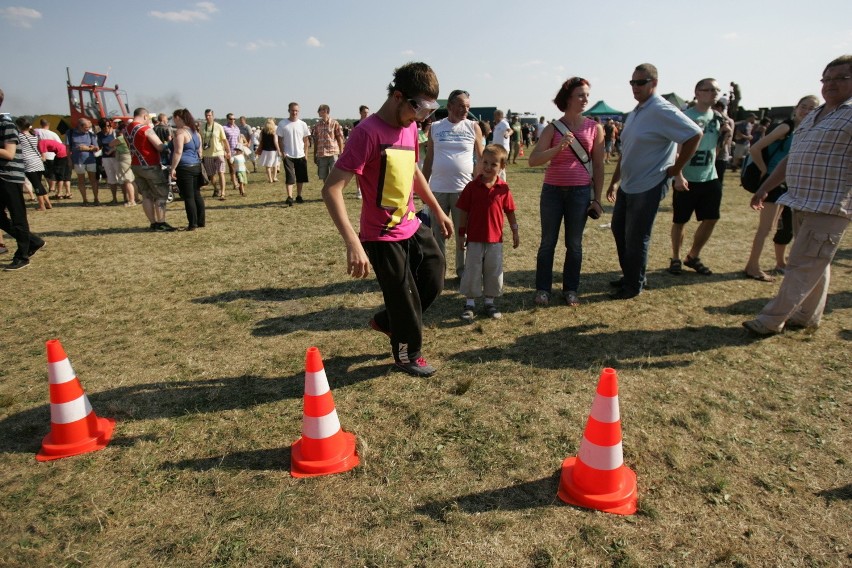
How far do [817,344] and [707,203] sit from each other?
2.12 metres

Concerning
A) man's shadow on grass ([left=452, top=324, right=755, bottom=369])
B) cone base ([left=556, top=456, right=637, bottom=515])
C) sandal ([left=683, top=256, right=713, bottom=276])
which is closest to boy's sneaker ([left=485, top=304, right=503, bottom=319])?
man's shadow on grass ([left=452, top=324, right=755, bottom=369])

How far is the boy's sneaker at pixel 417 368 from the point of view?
3.55 meters

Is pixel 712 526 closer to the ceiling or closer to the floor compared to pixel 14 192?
closer to the floor

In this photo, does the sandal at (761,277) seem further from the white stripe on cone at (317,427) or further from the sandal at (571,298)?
the white stripe on cone at (317,427)

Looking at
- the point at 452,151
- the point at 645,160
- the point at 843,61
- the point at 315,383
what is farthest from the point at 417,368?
the point at 843,61

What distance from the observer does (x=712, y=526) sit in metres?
2.19

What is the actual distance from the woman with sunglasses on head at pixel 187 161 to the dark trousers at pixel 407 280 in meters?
6.08

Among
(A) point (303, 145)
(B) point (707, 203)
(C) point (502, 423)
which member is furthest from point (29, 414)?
(A) point (303, 145)

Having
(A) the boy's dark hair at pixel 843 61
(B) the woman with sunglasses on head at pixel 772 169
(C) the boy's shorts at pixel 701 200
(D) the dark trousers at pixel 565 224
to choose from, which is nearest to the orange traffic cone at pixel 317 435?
(D) the dark trousers at pixel 565 224

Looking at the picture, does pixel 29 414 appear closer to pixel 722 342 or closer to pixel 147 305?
pixel 147 305

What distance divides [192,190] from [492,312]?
6.22 m

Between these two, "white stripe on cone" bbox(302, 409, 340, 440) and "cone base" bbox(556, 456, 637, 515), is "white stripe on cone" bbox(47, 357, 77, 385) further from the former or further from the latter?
"cone base" bbox(556, 456, 637, 515)

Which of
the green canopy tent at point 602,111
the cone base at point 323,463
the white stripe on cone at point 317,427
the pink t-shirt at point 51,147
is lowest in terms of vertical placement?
the cone base at point 323,463

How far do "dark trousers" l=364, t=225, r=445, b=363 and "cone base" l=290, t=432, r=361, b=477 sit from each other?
0.92 metres
